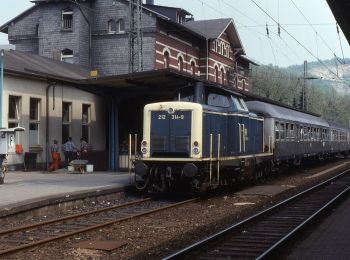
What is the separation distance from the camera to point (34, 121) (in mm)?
26078

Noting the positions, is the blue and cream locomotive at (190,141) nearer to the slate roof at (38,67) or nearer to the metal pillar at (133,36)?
the slate roof at (38,67)

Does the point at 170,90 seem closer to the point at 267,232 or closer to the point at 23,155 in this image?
the point at 23,155

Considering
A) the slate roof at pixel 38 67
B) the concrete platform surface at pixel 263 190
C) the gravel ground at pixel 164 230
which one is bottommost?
the gravel ground at pixel 164 230

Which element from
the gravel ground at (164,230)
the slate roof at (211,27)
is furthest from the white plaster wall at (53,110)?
the slate roof at (211,27)

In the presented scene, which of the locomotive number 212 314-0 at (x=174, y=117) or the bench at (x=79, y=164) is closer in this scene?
the locomotive number 212 314-0 at (x=174, y=117)

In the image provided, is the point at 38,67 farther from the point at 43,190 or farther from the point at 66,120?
the point at 43,190

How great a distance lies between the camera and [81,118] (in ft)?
96.0

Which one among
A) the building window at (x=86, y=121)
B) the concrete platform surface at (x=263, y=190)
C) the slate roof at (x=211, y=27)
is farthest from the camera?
the slate roof at (x=211, y=27)

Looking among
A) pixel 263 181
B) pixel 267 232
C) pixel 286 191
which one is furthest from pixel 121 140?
pixel 267 232

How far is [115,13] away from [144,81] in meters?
21.7

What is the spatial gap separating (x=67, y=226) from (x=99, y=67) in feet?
110

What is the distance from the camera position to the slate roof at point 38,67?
24.8 m

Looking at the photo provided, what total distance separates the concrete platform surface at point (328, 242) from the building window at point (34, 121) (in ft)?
55.2

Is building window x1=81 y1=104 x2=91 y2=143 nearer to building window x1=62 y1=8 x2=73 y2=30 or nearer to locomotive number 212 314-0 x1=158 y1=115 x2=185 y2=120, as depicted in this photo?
locomotive number 212 314-0 x1=158 y1=115 x2=185 y2=120
